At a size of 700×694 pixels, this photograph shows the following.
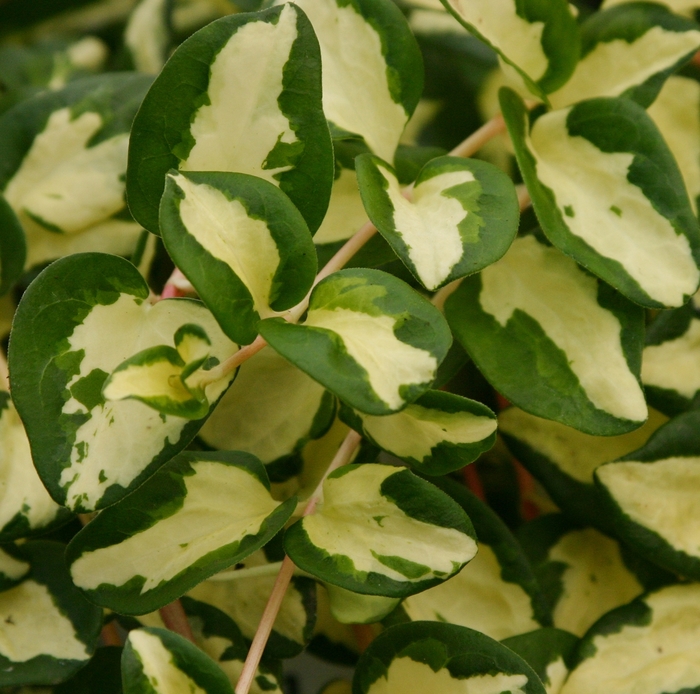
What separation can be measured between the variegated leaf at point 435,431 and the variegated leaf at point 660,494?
0.14m

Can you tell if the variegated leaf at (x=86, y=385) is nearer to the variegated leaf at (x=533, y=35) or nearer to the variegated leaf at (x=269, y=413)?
the variegated leaf at (x=269, y=413)

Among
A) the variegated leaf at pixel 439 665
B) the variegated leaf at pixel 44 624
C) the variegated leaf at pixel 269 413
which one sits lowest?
the variegated leaf at pixel 439 665

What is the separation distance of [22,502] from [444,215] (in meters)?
0.32

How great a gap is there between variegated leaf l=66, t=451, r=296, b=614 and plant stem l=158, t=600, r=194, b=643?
0.07 meters

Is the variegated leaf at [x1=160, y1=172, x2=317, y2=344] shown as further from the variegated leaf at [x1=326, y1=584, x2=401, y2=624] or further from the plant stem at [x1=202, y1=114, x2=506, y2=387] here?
the variegated leaf at [x1=326, y1=584, x2=401, y2=624]

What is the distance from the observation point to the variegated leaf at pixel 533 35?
1.89 feet

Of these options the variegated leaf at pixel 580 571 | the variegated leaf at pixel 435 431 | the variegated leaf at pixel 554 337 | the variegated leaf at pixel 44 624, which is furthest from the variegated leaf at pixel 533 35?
the variegated leaf at pixel 44 624

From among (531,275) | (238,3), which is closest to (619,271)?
(531,275)

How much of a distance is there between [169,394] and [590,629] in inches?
14.2

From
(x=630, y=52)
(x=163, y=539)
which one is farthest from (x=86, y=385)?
(x=630, y=52)

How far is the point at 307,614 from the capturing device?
572 millimetres

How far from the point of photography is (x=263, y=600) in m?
0.62

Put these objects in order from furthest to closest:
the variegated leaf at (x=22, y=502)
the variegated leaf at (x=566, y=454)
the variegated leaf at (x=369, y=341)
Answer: the variegated leaf at (x=566, y=454) < the variegated leaf at (x=22, y=502) < the variegated leaf at (x=369, y=341)

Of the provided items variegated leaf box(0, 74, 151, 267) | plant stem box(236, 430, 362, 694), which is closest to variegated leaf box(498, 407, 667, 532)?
plant stem box(236, 430, 362, 694)
